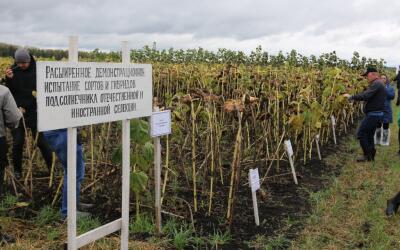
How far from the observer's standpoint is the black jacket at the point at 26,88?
5.98 metres

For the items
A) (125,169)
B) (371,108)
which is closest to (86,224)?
(125,169)

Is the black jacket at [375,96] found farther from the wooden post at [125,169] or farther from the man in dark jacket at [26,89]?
the wooden post at [125,169]

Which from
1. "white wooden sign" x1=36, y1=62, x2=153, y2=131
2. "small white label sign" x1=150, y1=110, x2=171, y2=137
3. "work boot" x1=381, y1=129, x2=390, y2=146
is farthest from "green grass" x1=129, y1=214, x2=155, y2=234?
"work boot" x1=381, y1=129, x2=390, y2=146

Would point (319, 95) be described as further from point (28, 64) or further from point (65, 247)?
point (65, 247)

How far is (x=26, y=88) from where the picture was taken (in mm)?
6020

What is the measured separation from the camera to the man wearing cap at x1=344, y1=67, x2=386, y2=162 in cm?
866

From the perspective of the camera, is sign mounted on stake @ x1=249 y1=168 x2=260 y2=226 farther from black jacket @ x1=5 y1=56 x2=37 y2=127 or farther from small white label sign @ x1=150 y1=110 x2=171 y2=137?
black jacket @ x1=5 y1=56 x2=37 y2=127

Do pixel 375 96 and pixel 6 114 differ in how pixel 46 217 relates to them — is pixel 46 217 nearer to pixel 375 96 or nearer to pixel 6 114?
pixel 6 114

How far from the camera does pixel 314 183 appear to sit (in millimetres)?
7016

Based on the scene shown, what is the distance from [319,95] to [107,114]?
7830mm

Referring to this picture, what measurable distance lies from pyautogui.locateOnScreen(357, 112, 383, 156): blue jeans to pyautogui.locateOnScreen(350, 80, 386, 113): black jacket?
0.35 ft

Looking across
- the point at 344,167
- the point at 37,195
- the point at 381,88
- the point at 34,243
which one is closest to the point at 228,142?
the point at 344,167

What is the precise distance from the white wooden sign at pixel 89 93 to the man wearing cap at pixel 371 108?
5.62 metres

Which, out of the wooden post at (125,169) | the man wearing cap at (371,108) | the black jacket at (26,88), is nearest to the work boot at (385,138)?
the man wearing cap at (371,108)
